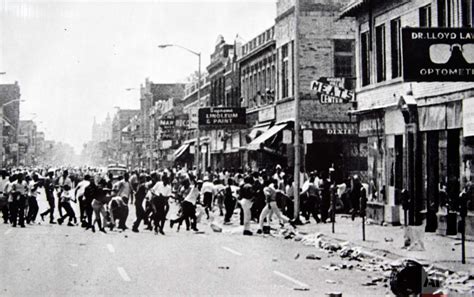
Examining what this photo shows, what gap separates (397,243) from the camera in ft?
65.7

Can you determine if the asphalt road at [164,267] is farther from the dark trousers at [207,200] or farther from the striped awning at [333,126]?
the striped awning at [333,126]

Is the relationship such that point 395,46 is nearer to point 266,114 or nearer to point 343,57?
point 343,57

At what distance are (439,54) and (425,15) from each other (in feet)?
24.6

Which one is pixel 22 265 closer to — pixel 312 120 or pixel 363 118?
pixel 363 118

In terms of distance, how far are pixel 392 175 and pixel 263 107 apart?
848 inches

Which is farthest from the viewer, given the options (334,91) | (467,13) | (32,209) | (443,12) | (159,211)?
(334,91)

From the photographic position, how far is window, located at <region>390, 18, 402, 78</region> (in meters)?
27.1

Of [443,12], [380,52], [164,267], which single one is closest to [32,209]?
[164,267]

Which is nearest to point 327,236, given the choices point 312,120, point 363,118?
point 363,118

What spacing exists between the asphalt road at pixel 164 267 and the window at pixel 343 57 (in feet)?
64.5

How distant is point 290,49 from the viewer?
42.3m

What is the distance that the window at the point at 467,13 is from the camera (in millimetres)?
21661

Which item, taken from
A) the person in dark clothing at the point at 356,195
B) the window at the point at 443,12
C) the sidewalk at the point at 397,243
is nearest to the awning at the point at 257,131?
the person in dark clothing at the point at 356,195

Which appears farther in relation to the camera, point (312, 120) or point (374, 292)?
point (312, 120)
